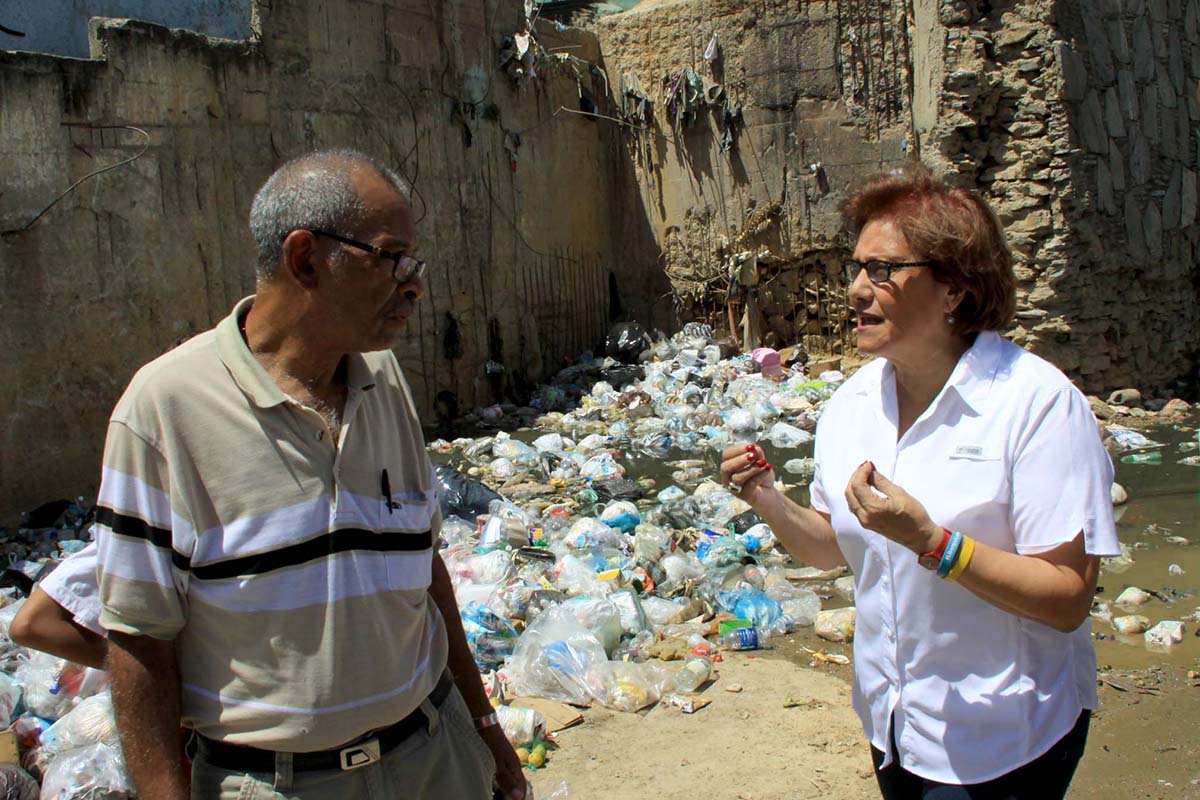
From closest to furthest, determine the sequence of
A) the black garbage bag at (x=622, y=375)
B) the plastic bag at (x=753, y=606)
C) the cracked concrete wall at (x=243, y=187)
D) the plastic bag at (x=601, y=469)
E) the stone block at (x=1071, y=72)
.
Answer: the plastic bag at (x=753, y=606) < the cracked concrete wall at (x=243, y=187) < the plastic bag at (x=601, y=469) < the stone block at (x=1071, y=72) < the black garbage bag at (x=622, y=375)

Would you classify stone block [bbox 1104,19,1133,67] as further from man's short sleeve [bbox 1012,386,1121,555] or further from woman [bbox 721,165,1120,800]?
man's short sleeve [bbox 1012,386,1121,555]

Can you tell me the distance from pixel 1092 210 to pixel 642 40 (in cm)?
525

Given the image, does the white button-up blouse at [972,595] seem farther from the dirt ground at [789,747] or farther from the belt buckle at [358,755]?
the dirt ground at [789,747]

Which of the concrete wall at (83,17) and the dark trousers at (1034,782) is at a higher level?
the concrete wall at (83,17)

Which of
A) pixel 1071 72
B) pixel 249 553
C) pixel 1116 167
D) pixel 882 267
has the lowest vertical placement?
pixel 249 553

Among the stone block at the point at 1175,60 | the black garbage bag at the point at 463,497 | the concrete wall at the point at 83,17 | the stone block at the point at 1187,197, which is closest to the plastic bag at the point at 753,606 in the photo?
the black garbage bag at the point at 463,497

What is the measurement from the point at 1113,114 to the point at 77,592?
8958 millimetres

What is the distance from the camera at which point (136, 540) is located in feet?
4.70

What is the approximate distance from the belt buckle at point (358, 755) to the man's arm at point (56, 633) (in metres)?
0.50

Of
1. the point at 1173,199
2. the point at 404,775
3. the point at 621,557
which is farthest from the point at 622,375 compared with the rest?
the point at 404,775

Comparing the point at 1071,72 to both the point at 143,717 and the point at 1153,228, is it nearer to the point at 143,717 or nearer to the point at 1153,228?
the point at 1153,228

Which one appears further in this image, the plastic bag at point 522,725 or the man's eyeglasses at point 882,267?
the plastic bag at point 522,725

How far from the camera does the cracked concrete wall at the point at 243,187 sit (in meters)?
6.48

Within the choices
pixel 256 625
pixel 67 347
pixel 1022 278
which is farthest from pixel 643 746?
pixel 1022 278
